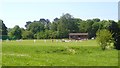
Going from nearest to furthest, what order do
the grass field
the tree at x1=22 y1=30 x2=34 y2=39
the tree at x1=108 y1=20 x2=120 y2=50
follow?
the grass field < the tree at x1=108 y1=20 x2=120 y2=50 < the tree at x1=22 y1=30 x2=34 y2=39

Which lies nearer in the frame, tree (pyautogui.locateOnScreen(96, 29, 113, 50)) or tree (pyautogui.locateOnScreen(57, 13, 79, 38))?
tree (pyautogui.locateOnScreen(96, 29, 113, 50))

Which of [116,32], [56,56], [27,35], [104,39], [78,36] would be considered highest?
[116,32]

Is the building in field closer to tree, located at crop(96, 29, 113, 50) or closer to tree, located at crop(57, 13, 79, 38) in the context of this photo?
tree, located at crop(57, 13, 79, 38)

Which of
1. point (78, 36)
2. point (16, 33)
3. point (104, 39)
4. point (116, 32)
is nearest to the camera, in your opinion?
point (104, 39)

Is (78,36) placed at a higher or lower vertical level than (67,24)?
lower

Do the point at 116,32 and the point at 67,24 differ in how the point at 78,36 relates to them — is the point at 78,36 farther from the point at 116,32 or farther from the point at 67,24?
the point at 116,32

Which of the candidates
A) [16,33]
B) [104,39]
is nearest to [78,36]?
[16,33]

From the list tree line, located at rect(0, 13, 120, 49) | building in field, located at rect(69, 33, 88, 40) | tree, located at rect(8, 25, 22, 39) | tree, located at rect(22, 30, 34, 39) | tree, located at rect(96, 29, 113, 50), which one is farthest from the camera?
building in field, located at rect(69, 33, 88, 40)

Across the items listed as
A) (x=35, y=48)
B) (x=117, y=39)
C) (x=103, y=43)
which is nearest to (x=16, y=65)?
(x=35, y=48)

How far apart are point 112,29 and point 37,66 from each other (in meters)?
65.0

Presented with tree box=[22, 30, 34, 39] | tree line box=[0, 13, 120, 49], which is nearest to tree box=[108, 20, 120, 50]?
tree line box=[0, 13, 120, 49]

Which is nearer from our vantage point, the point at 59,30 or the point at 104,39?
the point at 104,39

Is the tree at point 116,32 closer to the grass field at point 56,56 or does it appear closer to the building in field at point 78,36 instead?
the grass field at point 56,56

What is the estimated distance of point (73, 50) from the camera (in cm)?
6284
